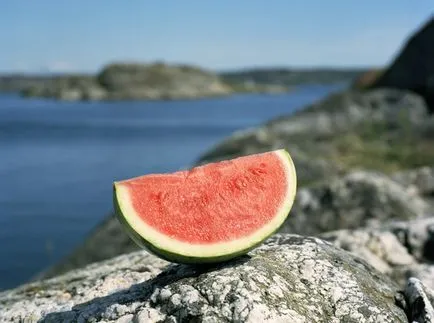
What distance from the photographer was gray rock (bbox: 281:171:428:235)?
770 cm

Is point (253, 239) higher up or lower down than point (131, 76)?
higher up

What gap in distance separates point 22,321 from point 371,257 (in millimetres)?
2522

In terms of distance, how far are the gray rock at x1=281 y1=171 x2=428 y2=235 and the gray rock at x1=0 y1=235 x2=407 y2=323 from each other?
402cm

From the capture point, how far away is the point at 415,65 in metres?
33.3

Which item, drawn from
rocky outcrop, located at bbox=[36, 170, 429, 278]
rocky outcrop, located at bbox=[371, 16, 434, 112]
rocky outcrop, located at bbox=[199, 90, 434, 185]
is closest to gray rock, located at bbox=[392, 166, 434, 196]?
rocky outcrop, located at bbox=[199, 90, 434, 185]

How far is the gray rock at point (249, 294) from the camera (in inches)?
110

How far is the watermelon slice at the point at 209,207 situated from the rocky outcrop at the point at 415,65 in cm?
2924

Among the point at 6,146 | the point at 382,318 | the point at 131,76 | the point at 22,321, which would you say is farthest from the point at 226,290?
the point at 131,76

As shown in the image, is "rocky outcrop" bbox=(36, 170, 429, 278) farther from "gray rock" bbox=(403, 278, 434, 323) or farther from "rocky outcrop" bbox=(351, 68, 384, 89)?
"rocky outcrop" bbox=(351, 68, 384, 89)

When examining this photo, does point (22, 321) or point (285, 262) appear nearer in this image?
point (285, 262)

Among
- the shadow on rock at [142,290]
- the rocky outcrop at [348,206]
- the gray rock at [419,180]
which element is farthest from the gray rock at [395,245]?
the gray rock at [419,180]

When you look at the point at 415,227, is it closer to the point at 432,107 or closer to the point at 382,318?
the point at 382,318

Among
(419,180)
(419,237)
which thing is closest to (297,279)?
(419,237)

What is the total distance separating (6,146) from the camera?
133ft
